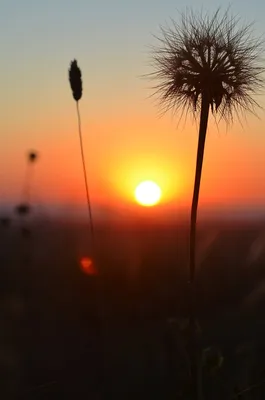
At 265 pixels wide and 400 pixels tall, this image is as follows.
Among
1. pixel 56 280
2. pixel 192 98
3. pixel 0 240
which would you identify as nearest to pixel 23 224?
pixel 192 98

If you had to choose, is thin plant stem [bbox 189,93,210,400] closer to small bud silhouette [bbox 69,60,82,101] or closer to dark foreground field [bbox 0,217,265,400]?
dark foreground field [bbox 0,217,265,400]

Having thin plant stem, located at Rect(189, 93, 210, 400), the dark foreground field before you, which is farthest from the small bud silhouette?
the dark foreground field

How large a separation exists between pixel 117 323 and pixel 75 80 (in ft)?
23.3

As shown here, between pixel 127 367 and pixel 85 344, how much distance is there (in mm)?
763

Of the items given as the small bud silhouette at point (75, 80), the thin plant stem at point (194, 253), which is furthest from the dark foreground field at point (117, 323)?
the small bud silhouette at point (75, 80)

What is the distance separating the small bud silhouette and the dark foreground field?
213cm

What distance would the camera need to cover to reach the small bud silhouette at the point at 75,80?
5387mm

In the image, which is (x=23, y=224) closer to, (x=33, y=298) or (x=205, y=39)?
(x=205, y=39)

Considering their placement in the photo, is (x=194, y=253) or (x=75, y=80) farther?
(x=194, y=253)

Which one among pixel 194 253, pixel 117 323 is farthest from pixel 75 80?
pixel 117 323

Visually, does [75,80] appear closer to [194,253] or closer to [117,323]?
[194,253]

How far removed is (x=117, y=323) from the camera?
1195 cm

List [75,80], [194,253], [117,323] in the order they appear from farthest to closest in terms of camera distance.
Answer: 1. [117,323]
2. [194,253]
3. [75,80]

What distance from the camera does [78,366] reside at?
839 centimetres
